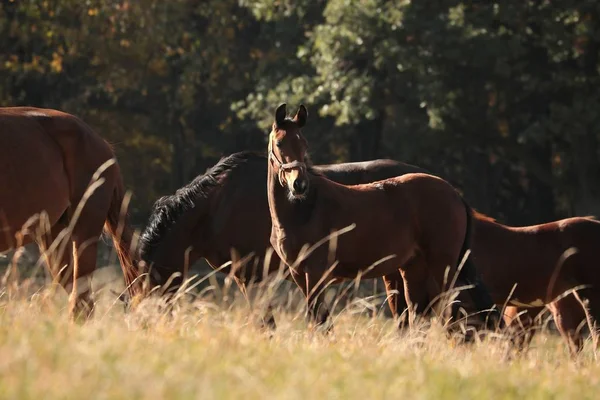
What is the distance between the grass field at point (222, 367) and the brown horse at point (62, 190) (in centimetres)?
159

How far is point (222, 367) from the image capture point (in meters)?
4.71

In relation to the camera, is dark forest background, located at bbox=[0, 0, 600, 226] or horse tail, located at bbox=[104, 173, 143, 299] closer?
horse tail, located at bbox=[104, 173, 143, 299]

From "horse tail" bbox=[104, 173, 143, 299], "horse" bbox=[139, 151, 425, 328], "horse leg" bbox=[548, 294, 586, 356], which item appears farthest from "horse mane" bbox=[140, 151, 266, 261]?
"horse leg" bbox=[548, 294, 586, 356]

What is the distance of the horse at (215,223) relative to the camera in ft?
33.8

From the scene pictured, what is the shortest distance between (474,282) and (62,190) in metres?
3.21

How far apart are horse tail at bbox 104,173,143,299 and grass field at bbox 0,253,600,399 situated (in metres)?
2.23

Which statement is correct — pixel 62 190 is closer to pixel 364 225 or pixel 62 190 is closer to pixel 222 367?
pixel 364 225

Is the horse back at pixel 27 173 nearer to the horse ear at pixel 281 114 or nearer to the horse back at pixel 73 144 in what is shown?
the horse back at pixel 73 144

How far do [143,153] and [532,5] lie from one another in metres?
10.8

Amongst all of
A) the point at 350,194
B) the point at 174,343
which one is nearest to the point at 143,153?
the point at 350,194

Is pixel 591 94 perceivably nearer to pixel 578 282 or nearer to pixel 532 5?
pixel 532 5

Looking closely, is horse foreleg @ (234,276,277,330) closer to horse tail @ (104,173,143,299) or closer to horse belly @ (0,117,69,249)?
horse tail @ (104,173,143,299)

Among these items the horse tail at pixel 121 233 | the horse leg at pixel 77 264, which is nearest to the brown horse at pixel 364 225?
the horse tail at pixel 121 233

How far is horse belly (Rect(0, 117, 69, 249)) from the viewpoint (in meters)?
7.94
